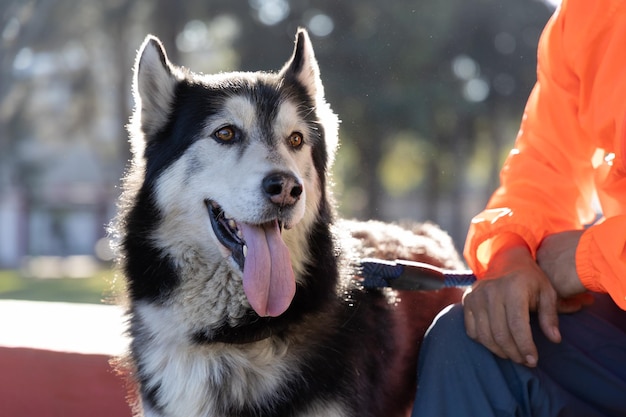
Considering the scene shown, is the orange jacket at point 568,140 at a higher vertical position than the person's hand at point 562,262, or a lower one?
higher

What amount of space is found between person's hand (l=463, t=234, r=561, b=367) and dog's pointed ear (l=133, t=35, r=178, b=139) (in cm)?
121

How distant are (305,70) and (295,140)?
33 centimetres

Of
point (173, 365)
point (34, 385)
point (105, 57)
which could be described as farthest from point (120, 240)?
point (105, 57)

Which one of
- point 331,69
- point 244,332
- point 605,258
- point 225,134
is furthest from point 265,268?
point 331,69

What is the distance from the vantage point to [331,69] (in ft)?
47.7

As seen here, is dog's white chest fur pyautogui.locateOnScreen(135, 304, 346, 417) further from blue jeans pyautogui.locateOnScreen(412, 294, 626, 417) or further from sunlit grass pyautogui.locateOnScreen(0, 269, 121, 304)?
sunlit grass pyautogui.locateOnScreen(0, 269, 121, 304)

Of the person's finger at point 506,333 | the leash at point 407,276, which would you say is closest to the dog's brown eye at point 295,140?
the leash at point 407,276

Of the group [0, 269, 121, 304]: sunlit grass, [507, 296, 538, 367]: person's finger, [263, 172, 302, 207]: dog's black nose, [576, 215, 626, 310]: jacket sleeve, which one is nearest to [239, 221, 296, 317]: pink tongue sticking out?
[263, 172, 302, 207]: dog's black nose

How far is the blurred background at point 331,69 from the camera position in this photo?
1483 centimetres

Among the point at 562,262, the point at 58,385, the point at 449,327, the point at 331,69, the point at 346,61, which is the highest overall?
the point at 562,262

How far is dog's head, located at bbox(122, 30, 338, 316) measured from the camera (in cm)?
242

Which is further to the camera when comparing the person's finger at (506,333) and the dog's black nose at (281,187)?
the dog's black nose at (281,187)

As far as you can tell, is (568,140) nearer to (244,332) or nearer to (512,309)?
(512,309)

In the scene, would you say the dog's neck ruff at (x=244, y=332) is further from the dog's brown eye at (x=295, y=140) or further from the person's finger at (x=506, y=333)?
the person's finger at (x=506, y=333)
